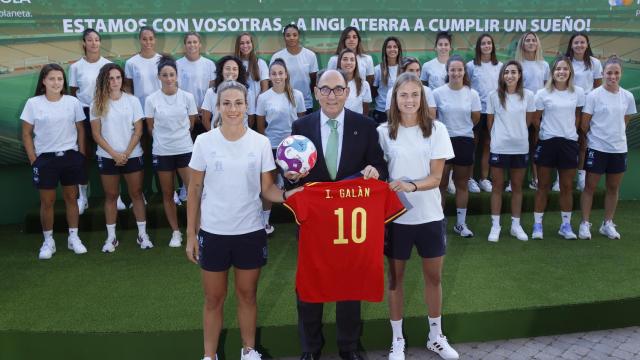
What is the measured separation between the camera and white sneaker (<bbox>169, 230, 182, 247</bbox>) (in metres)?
5.43

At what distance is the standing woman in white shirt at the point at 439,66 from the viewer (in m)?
6.27

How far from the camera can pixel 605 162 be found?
5.49m

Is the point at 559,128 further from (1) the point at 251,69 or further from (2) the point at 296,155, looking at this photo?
(2) the point at 296,155

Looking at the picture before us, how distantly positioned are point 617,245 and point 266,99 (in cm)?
349

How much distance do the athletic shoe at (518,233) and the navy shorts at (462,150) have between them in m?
0.78

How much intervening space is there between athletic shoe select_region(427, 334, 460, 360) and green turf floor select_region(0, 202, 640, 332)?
10.6 inches

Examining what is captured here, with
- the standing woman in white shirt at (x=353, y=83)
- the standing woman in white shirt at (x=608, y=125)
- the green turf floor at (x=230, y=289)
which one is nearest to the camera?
the green turf floor at (x=230, y=289)

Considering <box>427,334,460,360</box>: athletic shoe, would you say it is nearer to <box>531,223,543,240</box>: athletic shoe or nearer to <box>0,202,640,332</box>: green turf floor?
<box>0,202,640,332</box>: green turf floor

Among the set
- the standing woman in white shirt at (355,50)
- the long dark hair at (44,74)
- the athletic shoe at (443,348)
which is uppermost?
the standing woman in white shirt at (355,50)

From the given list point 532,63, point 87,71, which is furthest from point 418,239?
point 87,71

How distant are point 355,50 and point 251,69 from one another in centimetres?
111

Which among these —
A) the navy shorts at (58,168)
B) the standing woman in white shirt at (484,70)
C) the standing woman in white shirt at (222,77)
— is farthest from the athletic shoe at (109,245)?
the standing woman in white shirt at (484,70)

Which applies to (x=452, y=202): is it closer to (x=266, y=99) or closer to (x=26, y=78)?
(x=266, y=99)

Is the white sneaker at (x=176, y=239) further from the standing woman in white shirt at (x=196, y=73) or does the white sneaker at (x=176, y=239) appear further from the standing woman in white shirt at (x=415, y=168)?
the standing woman in white shirt at (x=415, y=168)
